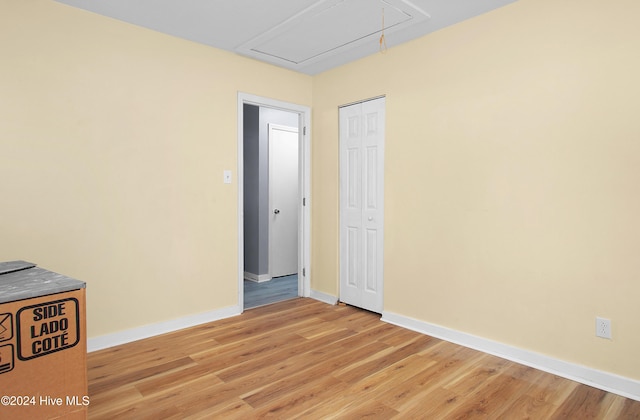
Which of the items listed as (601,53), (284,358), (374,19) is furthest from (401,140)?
(284,358)

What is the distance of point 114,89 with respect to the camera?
2805 mm

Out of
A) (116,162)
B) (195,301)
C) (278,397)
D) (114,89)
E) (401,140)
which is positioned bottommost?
(278,397)

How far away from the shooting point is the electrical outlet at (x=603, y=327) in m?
2.20

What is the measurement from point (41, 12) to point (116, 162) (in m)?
1.09

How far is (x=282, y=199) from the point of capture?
5.11 metres

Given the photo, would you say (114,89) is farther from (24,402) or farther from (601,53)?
(601,53)

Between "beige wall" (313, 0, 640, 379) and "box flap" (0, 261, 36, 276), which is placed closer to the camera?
"box flap" (0, 261, 36, 276)

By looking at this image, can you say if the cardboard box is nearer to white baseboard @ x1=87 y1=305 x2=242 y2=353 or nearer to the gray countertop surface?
the gray countertop surface

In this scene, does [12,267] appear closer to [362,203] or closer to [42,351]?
[42,351]

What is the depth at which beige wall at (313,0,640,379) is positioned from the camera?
2.16m

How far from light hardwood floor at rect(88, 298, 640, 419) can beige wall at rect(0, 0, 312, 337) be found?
54 centimetres

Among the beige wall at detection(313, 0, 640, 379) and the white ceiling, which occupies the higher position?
the white ceiling

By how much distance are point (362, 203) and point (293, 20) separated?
Result: 5.75 feet

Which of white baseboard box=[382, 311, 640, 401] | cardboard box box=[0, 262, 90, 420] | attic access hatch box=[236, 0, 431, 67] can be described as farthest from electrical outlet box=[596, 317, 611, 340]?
cardboard box box=[0, 262, 90, 420]
